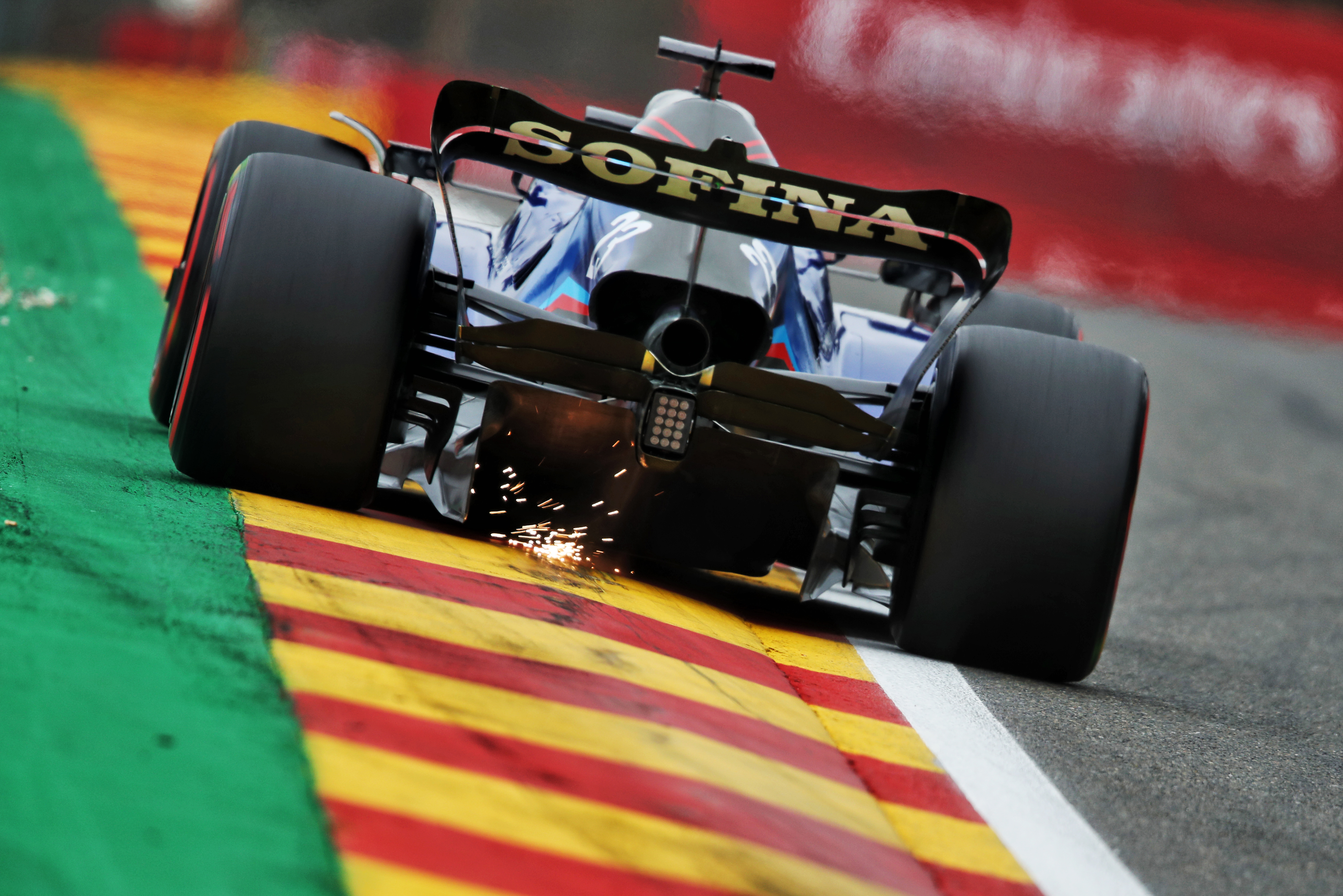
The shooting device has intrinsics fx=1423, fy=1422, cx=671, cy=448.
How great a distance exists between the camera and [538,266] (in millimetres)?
4145

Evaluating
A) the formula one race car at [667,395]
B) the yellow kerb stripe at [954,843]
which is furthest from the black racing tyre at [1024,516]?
the yellow kerb stripe at [954,843]

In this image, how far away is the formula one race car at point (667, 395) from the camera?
3.21 m

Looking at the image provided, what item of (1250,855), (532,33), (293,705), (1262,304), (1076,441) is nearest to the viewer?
(293,705)

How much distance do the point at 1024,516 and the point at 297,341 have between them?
1.76 metres

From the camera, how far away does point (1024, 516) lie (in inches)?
135

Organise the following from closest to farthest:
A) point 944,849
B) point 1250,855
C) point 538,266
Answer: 1. point 944,849
2. point 1250,855
3. point 538,266

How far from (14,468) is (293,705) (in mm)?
1491

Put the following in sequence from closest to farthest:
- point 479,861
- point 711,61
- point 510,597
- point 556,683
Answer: point 479,861 → point 556,683 → point 510,597 → point 711,61

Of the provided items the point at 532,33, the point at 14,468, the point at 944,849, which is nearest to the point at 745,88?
→ the point at 532,33

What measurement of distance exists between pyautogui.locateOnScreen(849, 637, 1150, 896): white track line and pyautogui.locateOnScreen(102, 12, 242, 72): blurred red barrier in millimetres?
11625

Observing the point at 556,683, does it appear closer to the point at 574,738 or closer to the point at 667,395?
the point at 574,738

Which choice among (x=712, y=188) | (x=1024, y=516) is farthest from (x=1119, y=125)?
(x=712, y=188)

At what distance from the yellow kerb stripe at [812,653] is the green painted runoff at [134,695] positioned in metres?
1.27

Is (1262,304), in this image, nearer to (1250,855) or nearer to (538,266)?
(538,266)
